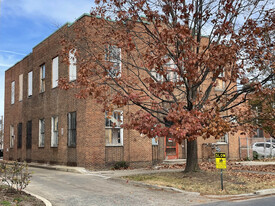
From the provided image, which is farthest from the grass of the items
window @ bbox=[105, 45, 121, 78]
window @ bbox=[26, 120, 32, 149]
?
window @ bbox=[26, 120, 32, 149]

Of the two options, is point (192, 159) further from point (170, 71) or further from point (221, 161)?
point (170, 71)

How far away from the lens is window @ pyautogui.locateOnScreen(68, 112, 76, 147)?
19578mm

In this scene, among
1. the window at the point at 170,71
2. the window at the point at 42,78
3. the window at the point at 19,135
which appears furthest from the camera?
the window at the point at 19,135

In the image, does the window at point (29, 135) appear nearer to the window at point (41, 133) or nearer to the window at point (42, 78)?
the window at point (41, 133)

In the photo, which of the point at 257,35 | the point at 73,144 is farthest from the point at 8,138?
the point at 257,35

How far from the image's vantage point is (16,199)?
28.5 feet

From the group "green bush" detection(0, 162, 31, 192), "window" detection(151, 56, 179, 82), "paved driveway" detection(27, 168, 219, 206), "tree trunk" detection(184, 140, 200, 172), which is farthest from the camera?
"tree trunk" detection(184, 140, 200, 172)

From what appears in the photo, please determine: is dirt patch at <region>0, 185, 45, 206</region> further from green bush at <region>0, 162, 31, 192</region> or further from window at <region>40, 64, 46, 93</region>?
window at <region>40, 64, 46, 93</region>

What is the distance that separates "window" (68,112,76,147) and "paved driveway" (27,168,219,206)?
5.81 metres

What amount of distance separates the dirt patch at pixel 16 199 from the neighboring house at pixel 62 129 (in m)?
8.25

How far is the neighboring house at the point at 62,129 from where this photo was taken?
18.6m

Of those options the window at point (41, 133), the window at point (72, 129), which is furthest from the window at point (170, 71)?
the window at point (41, 133)

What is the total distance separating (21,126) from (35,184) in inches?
607

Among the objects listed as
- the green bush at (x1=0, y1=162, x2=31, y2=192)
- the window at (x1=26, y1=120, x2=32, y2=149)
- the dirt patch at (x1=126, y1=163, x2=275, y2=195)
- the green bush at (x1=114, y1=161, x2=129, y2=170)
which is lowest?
the dirt patch at (x1=126, y1=163, x2=275, y2=195)
